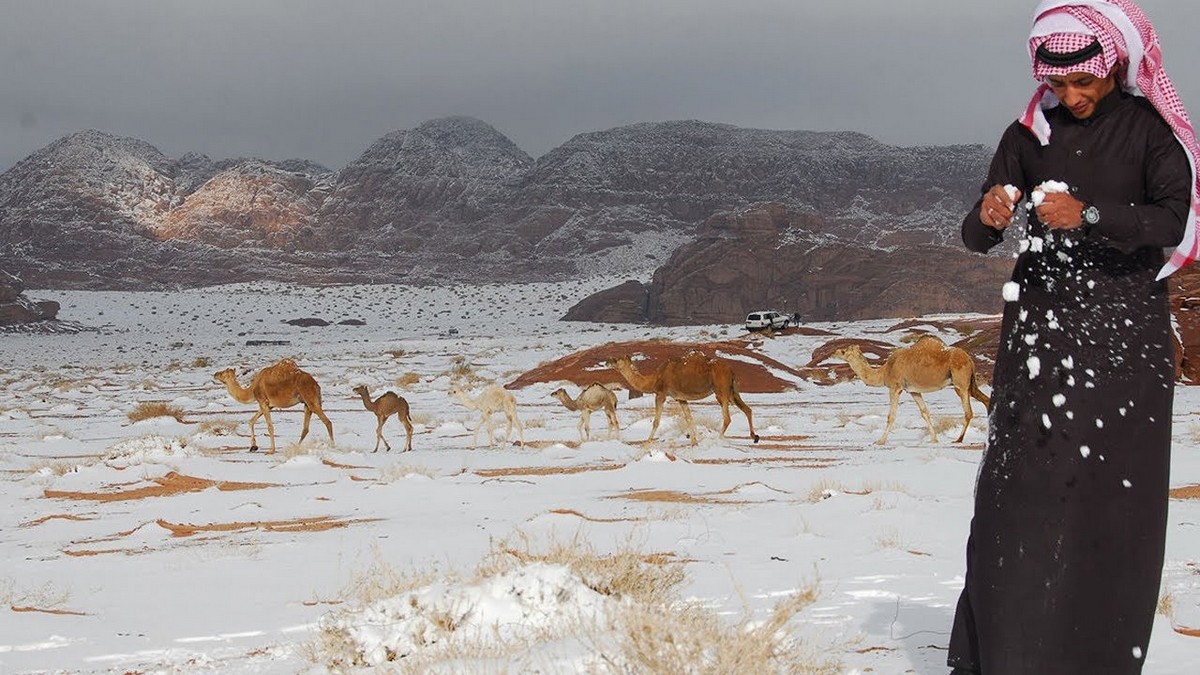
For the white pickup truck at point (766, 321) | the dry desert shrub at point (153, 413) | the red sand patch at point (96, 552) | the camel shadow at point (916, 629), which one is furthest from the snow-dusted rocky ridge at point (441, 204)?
the camel shadow at point (916, 629)

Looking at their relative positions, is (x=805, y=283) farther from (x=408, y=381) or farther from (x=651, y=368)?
(x=408, y=381)

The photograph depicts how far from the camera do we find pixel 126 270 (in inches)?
4884

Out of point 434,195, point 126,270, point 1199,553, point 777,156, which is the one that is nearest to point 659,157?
point 777,156

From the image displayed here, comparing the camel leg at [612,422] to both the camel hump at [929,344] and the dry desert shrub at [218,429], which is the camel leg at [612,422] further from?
the dry desert shrub at [218,429]

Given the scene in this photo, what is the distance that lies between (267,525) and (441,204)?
491 ft

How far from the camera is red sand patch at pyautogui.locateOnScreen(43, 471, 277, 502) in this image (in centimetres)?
1064

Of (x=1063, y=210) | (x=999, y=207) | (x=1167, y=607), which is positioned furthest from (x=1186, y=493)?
(x=1063, y=210)

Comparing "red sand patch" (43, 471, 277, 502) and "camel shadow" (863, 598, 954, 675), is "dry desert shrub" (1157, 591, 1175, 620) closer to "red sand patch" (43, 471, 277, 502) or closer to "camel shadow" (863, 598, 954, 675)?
"camel shadow" (863, 598, 954, 675)

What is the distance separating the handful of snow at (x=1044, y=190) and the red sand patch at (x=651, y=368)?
881 inches

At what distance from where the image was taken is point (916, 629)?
4348mm

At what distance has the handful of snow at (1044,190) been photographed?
310cm

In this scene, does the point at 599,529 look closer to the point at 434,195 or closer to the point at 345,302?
the point at 345,302

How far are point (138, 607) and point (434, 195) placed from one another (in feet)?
507

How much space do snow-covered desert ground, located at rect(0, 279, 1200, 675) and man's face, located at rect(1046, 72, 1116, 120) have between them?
Result: 1.62 m
